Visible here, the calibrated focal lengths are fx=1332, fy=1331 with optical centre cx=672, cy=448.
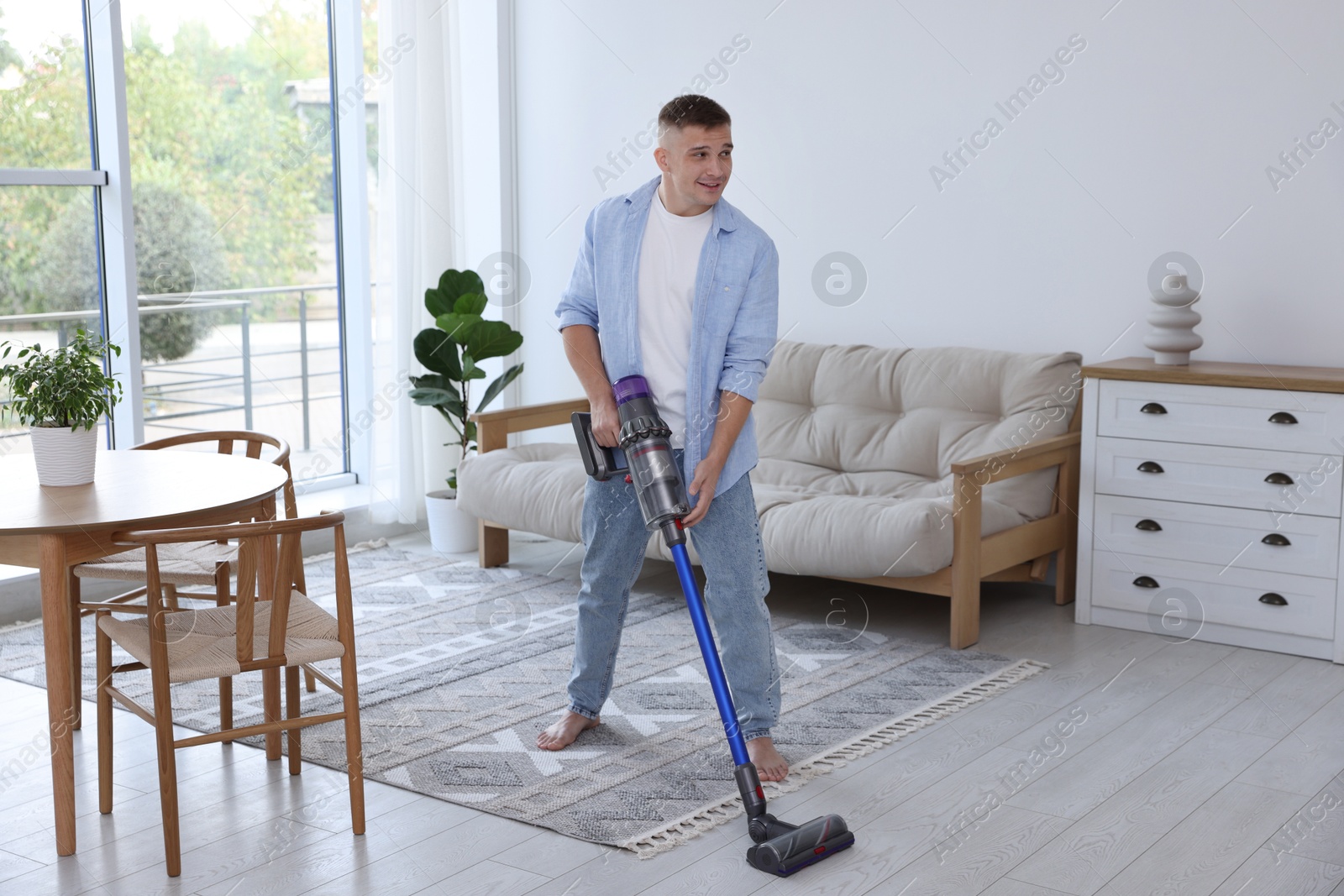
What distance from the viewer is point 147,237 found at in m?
4.84

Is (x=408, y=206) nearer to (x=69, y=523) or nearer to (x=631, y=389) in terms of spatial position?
(x=631, y=389)

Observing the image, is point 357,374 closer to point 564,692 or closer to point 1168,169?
point 564,692

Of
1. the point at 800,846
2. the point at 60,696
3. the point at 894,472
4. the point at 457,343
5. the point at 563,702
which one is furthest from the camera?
the point at 457,343

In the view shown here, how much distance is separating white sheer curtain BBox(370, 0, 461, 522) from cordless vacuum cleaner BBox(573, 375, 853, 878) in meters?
2.71

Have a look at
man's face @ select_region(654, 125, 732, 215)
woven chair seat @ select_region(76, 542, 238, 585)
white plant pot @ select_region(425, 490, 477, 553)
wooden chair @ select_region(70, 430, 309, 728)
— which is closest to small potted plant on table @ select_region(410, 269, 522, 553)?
white plant pot @ select_region(425, 490, 477, 553)

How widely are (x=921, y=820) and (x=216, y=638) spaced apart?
52.9 inches

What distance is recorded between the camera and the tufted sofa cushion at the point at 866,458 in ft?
11.8

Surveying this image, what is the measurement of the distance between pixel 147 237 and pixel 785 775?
3346mm

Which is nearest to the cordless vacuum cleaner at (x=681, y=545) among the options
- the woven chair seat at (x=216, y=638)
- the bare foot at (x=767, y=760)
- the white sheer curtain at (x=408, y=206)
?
the bare foot at (x=767, y=760)

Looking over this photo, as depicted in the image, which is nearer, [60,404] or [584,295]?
[60,404]

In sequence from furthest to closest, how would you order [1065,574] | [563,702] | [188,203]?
[188,203], [1065,574], [563,702]

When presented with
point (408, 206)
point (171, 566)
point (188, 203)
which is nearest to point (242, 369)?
point (188, 203)

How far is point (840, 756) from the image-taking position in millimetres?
2842

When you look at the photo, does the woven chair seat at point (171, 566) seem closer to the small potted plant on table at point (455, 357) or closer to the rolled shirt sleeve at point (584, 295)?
the rolled shirt sleeve at point (584, 295)
